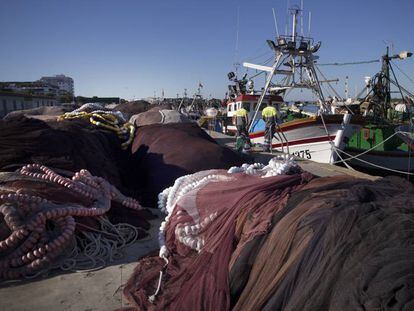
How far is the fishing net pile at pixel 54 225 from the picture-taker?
250cm

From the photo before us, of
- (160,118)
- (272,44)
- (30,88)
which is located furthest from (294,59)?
(30,88)

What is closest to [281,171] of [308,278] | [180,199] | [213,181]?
[213,181]

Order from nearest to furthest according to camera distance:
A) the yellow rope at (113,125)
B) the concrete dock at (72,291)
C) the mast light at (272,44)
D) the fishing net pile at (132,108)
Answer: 1. the concrete dock at (72,291)
2. the yellow rope at (113,125)
3. the fishing net pile at (132,108)
4. the mast light at (272,44)

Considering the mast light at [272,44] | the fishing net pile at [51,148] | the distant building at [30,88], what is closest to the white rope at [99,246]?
the fishing net pile at [51,148]

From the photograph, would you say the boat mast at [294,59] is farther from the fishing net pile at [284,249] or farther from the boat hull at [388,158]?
the fishing net pile at [284,249]

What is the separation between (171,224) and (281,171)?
1047 millimetres

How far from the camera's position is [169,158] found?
15.1ft

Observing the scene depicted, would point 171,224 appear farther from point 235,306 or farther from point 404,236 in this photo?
point 404,236

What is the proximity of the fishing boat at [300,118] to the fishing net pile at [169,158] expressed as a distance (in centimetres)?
587

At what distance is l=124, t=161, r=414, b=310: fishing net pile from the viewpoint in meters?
1.35

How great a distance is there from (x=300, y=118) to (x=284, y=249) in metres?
13.6

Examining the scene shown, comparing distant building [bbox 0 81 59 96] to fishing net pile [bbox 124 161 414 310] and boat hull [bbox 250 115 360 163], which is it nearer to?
boat hull [bbox 250 115 360 163]

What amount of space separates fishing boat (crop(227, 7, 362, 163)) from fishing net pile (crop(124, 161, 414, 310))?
810 centimetres

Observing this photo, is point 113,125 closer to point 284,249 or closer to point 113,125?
point 113,125
